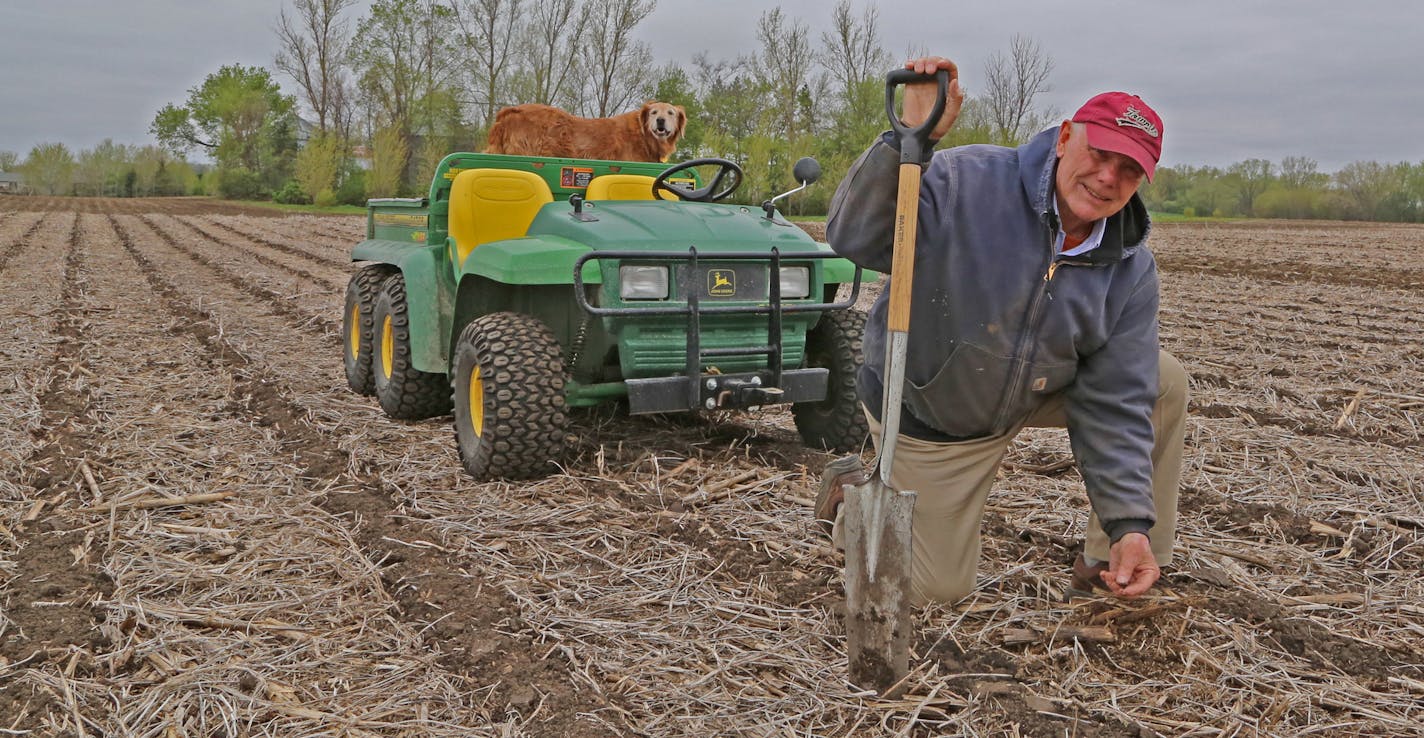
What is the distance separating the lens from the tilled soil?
266 centimetres

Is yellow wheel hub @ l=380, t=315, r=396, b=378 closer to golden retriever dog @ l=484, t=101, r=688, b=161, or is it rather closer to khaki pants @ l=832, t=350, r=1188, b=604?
golden retriever dog @ l=484, t=101, r=688, b=161

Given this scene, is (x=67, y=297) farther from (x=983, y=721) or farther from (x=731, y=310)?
(x=983, y=721)

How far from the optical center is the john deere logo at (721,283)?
15.0ft

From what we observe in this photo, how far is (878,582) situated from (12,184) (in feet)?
301

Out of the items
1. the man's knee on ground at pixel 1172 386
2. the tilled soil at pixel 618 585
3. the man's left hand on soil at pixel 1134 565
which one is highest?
the man's knee on ground at pixel 1172 386

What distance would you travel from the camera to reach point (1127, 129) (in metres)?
2.71

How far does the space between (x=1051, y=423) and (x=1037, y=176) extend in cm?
88

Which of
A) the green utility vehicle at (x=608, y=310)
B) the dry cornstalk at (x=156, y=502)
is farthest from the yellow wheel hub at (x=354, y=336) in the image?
the dry cornstalk at (x=156, y=502)

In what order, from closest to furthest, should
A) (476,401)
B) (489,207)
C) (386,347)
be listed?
(476,401) < (489,207) < (386,347)

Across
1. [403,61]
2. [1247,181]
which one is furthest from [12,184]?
[1247,181]

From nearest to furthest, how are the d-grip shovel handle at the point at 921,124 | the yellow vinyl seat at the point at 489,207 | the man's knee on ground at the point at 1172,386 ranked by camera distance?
the d-grip shovel handle at the point at 921,124
the man's knee on ground at the point at 1172,386
the yellow vinyl seat at the point at 489,207

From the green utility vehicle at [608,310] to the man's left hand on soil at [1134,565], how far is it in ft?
6.02

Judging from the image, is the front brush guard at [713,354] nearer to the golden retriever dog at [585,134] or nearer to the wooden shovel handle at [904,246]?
the wooden shovel handle at [904,246]

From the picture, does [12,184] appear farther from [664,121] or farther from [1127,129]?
[1127,129]
